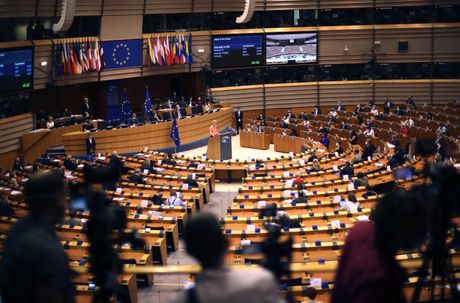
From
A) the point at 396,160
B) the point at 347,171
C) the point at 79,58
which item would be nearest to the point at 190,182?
the point at 347,171

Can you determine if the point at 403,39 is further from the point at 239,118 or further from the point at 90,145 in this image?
the point at 90,145

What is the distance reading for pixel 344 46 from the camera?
36.1 metres

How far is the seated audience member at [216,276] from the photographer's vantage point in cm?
311

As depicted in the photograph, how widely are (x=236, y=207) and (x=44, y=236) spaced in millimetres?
13563

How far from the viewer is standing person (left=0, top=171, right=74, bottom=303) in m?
3.41

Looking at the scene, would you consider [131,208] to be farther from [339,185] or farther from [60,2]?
[60,2]

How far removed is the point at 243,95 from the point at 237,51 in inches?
96.6

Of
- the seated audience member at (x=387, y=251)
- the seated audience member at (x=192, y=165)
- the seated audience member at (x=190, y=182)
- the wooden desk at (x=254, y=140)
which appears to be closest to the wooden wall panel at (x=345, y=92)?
the wooden desk at (x=254, y=140)

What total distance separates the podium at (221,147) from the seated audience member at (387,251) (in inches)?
901

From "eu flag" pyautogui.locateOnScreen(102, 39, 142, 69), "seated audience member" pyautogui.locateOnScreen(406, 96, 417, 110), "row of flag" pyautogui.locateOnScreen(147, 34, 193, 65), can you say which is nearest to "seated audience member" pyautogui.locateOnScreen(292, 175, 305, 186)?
"eu flag" pyautogui.locateOnScreen(102, 39, 142, 69)

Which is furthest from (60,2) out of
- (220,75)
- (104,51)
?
(220,75)

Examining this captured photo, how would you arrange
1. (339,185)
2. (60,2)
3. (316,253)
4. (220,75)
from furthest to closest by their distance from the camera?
(220,75)
(60,2)
(339,185)
(316,253)

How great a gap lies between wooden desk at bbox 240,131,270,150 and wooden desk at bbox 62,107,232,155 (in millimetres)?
1781

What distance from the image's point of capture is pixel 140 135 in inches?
1097
